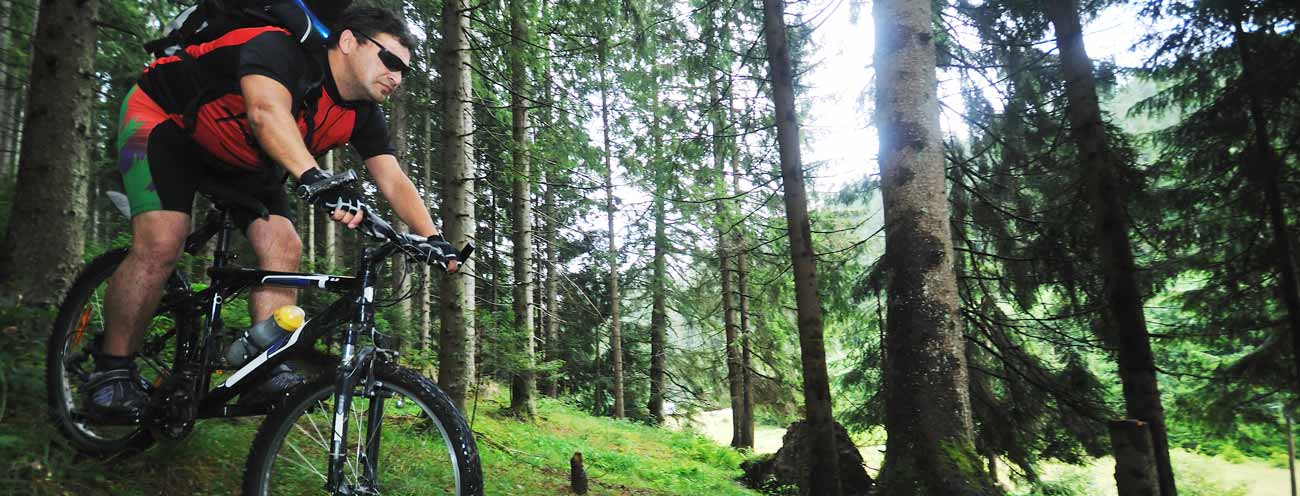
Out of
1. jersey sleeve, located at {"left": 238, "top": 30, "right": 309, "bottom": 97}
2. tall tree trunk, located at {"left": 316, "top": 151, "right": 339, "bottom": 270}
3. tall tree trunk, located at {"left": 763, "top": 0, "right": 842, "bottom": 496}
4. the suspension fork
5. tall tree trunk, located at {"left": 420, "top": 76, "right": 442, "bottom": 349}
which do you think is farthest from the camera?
tall tree trunk, located at {"left": 420, "top": 76, "right": 442, "bottom": 349}

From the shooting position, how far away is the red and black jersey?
86.0 inches

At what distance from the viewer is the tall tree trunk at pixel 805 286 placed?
607 cm

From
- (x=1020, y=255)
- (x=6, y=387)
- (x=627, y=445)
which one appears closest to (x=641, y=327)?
(x=627, y=445)

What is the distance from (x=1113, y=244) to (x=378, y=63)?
795 centimetres

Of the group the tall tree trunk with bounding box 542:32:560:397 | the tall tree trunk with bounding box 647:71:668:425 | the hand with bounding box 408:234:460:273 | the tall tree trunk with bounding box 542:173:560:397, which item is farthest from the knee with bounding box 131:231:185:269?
the tall tree trunk with bounding box 542:173:560:397

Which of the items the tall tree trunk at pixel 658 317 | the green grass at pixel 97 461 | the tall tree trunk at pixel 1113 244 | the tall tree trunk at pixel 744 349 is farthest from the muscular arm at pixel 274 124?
the tall tree trunk at pixel 744 349

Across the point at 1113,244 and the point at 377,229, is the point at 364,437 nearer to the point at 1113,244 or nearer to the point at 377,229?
A: the point at 377,229

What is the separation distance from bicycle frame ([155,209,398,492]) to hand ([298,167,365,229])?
0.58 ft

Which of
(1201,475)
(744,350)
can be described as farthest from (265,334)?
(1201,475)

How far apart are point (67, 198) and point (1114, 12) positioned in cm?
1192

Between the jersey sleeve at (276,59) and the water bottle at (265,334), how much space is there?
0.78 metres

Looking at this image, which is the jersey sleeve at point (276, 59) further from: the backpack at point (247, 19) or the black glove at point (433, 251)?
the black glove at point (433, 251)

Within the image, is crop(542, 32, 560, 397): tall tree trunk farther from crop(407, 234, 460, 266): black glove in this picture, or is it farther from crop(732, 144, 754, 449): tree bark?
crop(407, 234, 460, 266): black glove


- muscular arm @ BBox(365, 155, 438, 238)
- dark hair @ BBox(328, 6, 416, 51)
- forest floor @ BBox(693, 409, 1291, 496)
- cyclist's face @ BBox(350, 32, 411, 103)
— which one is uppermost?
dark hair @ BBox(328, 6, 416, 51)
